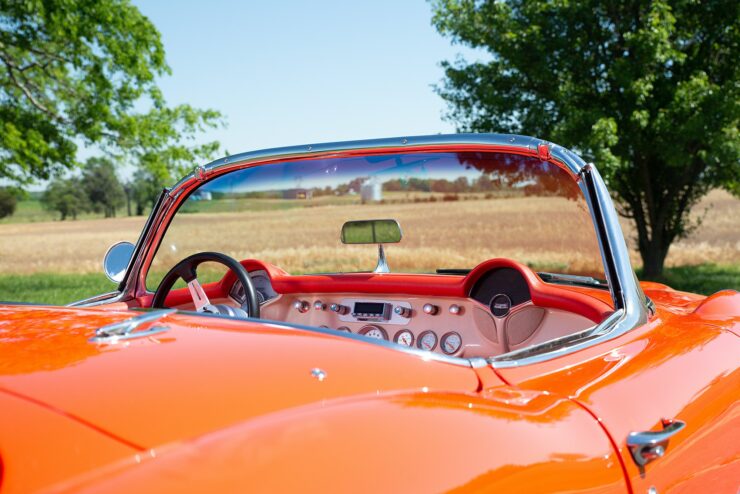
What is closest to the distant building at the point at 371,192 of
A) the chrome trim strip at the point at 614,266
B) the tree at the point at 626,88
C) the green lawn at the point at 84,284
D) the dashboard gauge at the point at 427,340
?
the dashboard gauge at the point at 427,340

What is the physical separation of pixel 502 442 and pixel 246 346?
0.55m

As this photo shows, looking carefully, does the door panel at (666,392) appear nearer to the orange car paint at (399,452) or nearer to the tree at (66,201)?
the orange car paint at (399,452)

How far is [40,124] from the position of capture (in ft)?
57.3

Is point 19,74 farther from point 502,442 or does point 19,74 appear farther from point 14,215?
point 14,215

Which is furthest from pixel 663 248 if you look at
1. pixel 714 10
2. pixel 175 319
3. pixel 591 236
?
pixel 175 319

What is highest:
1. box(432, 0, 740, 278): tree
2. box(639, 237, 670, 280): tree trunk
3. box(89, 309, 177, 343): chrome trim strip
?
box(432, 0, 740, 278): tree

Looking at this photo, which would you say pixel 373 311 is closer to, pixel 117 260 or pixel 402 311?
pixel 402 311

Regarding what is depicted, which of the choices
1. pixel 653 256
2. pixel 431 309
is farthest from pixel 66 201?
pixel 431 309

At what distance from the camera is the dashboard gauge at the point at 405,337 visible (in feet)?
10.4

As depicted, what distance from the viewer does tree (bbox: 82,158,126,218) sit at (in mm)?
46094

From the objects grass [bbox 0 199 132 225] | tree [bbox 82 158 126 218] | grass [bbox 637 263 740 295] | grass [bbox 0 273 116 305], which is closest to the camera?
grass [bbox 637 263 740 295]

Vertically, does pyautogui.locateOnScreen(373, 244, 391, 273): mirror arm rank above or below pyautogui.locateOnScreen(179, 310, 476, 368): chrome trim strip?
above

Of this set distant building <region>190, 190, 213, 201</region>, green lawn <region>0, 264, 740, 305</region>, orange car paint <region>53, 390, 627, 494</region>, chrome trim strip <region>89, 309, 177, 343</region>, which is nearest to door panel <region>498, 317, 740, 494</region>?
orange car paint <region>53, 390, 627, 494</region>

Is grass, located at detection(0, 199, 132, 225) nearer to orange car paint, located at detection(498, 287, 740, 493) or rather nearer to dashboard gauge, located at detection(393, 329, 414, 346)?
dashboard gauge, located at detection(393, 329, 414, 346)
